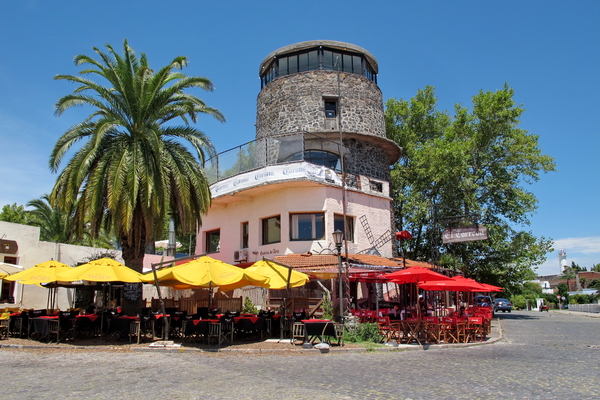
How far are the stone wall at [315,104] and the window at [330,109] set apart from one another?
45cm

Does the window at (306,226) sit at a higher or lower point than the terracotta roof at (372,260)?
higher

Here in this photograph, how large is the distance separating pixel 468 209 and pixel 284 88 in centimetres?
1487

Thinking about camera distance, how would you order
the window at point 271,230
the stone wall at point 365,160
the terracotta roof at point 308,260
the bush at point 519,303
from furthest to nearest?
the bush at point 519,303
the stone wall at point 365,160
the window at point 271,230
the terracotta roof at point 308,260

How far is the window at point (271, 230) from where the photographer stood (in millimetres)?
22875

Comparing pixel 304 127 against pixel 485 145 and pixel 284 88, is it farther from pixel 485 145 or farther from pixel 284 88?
pixel 485 145

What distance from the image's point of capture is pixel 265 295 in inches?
850

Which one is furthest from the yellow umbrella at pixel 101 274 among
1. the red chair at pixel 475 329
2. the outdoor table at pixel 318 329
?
the red chair at pixel 475 329

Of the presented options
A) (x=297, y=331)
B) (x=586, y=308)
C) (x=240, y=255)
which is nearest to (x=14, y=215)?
(x=240, y=255)

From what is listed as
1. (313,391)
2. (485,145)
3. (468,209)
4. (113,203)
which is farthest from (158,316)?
(485,145)

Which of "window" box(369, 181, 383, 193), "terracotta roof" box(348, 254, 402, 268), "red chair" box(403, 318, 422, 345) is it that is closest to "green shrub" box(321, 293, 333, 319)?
"terracotta roof" box(348, 254, 402, 268)

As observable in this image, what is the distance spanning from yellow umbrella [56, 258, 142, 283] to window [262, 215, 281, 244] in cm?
896

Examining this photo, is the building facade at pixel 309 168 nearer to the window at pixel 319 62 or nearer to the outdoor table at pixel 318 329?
the window at pixel 319 62

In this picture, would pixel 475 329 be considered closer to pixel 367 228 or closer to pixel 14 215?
pixel 367 228

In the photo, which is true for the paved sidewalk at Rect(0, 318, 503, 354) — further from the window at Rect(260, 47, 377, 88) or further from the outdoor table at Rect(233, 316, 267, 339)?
the window at Rect(260, 47, 377, 88)
